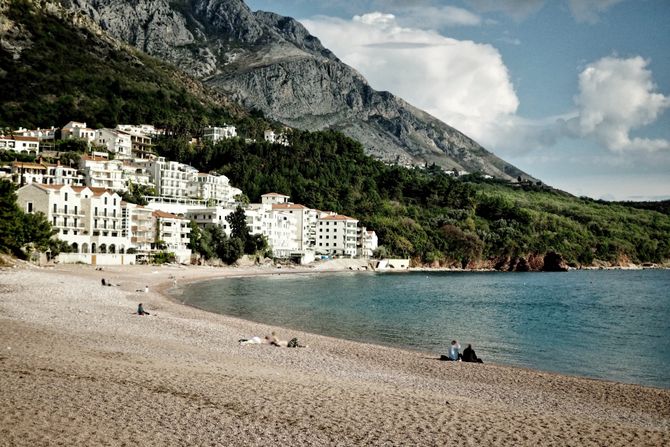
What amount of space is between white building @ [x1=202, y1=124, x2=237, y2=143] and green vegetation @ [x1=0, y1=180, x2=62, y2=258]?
9393cm

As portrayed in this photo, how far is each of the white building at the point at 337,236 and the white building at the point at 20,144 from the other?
2193 inches

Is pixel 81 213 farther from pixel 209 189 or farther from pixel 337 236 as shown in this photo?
pixel 337 236

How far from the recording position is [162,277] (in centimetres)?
6600

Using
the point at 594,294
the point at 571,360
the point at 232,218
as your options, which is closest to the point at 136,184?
the point at 232,218

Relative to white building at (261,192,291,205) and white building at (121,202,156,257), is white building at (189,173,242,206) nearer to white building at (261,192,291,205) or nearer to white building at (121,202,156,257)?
white building at (261,192,291,205)

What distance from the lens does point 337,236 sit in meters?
125

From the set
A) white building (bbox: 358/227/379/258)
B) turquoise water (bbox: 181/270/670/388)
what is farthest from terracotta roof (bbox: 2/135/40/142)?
turquoise water (bbox: 181/270/670/388)

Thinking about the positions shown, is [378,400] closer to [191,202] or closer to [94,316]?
[94,316]

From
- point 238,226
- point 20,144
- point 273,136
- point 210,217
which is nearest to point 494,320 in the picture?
point 238,226

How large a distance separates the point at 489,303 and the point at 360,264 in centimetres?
6556

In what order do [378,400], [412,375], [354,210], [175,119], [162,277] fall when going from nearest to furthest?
[378,400] → [412,375] → [162,277] → [354,210] → [175,119]

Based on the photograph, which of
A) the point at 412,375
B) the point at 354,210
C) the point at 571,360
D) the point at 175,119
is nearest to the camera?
the point at 412,375

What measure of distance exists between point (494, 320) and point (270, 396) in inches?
1267

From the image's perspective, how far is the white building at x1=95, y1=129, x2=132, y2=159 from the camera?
124625 mm
